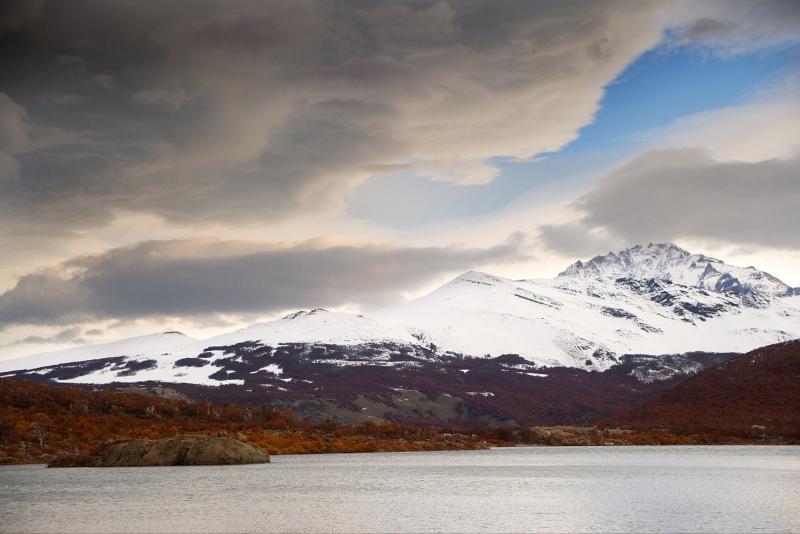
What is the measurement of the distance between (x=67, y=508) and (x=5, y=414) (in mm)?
77253

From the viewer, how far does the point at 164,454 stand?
10831 centimetres

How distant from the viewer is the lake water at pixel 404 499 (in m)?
47.6

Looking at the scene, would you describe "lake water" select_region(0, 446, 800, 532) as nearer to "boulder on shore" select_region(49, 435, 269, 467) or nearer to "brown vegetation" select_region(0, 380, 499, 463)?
"boulder on shore" select_region(49, 435, 269, 467)

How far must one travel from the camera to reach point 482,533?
143ft

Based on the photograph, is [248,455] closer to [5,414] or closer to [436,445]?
[5,414]

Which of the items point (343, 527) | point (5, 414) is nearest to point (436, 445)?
point (5, 414)

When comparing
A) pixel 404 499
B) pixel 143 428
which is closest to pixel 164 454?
pixel 143 428

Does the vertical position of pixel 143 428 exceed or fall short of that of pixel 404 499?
it exceeds it

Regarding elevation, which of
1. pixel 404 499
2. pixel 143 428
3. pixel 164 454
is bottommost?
pixel 404 499

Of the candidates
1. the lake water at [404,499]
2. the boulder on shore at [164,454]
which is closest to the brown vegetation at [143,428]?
the boulder on shore at [164,454]

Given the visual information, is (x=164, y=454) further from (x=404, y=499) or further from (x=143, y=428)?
(x=404, y=499)

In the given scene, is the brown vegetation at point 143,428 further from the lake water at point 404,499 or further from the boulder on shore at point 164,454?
the lake water at point 404,499

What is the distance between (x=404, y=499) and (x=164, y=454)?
179 feet

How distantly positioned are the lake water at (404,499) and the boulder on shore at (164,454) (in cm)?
474
